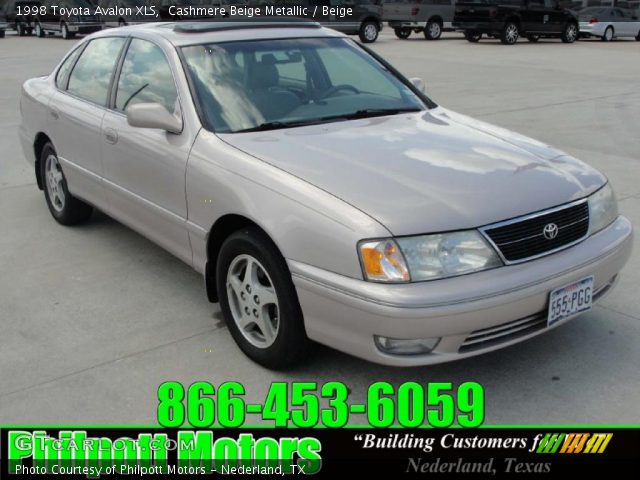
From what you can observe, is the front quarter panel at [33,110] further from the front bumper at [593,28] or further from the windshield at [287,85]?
the front bumper at [593,28]

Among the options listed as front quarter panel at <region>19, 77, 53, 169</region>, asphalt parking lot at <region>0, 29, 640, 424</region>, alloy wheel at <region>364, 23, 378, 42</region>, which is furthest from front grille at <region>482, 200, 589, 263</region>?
alloy wheel at <region>364, 23, 378, 42</region>

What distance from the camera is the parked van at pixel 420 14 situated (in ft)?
84.9

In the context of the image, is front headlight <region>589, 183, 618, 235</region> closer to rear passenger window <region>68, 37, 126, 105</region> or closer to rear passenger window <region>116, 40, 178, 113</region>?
rear passenger window <region>116, 40, 178, 113</region>

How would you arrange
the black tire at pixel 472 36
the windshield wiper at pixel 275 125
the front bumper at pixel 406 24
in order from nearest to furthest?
the windshield wiper at pixel 275 125
the black tire at pixel 472 36
the front bumper at pixel 406 24

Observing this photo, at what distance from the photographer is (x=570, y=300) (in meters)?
3.33

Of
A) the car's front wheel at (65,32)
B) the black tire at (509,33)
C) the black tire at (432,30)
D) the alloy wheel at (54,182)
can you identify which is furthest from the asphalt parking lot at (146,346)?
the car's front wheel at (65,32)

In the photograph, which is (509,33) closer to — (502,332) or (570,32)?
(570,32)

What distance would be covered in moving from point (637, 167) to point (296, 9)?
17.9 m

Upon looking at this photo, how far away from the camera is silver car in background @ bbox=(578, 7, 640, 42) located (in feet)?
90.3

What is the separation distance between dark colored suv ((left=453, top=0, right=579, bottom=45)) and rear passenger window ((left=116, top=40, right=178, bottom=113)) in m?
21.6

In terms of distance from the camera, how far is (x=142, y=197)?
4.43 meters

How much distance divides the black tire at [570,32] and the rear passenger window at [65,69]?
2334 cm

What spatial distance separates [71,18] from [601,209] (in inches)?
1095

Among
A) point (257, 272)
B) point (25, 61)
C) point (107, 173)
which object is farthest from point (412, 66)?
point (257, 272)
